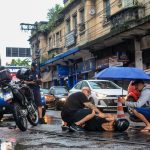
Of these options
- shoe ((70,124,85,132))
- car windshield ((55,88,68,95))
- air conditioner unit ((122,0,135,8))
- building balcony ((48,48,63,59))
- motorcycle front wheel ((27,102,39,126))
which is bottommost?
shoe ((70,124,85,132))

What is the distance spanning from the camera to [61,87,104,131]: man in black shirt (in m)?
9.77

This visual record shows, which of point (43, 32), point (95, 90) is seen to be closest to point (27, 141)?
point (95, 90)

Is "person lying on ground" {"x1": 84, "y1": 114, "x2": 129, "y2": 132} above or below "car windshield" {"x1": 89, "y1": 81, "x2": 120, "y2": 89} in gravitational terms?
below

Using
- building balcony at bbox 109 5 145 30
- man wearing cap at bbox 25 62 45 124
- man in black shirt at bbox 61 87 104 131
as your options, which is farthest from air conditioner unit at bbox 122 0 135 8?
man in black shirt at bbox 61 87 104 131

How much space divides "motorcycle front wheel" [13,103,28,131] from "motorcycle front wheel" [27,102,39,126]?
891 millimetres

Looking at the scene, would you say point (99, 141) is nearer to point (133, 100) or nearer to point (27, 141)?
point (27, 141)

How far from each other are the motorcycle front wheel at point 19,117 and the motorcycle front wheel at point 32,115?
891 mm

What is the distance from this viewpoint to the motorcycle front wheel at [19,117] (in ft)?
33.3

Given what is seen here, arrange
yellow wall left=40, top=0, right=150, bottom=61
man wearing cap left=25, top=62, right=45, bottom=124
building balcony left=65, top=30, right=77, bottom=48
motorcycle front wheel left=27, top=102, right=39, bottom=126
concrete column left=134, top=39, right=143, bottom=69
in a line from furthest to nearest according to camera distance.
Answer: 1. building balcony left=65, top=30, right=77, bottom=48
2. yellow wall left=40, top=0, right=150, bottom=61
3. concrete column left=134, top=39, right=143, bottom=69
4. man wearing cap left=25, top=62, right=45, bottom=124
5. motorcycle front wheel left=27, top=102, right=39, bottom=126

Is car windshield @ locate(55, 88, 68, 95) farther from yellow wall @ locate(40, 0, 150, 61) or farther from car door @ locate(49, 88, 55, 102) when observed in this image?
yellow wall @ locate(40, 0, 150, 61)

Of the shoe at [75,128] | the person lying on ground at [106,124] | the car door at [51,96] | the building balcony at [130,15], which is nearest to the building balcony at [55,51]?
the car door at [51,96]

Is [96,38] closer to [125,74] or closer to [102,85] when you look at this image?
[102,85]

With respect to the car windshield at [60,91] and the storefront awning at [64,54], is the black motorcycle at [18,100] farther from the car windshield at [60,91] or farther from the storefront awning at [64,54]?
the storefront awning at [64,54]

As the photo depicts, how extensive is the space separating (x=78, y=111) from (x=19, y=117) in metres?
1.40
